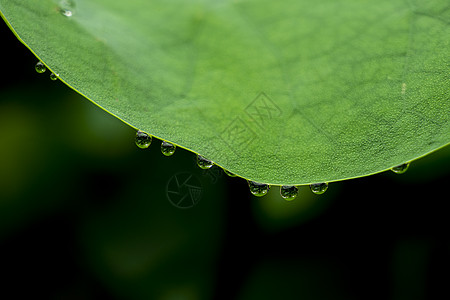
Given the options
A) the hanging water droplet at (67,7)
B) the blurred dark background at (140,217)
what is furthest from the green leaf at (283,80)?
the blurred dark background at (140,217)

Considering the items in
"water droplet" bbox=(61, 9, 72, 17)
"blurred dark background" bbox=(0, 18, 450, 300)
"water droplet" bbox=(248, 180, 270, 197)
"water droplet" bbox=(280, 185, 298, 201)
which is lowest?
"blurred dark background" bbox=(0, 18, 450, 300)

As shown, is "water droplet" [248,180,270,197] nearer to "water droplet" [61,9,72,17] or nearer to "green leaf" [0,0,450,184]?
"green leaf" [0,0,450,184]

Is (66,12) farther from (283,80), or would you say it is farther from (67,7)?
(283,80)

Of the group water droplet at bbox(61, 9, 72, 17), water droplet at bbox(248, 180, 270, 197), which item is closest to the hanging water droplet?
water droplet at bbox(61, 9, 72, 17)

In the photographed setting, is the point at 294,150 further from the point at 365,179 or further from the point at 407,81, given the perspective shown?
the point at 365,179

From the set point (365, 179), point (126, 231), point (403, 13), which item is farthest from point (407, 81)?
point (126, 231)

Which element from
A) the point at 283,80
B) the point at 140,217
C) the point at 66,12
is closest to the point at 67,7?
the point at 66,12
